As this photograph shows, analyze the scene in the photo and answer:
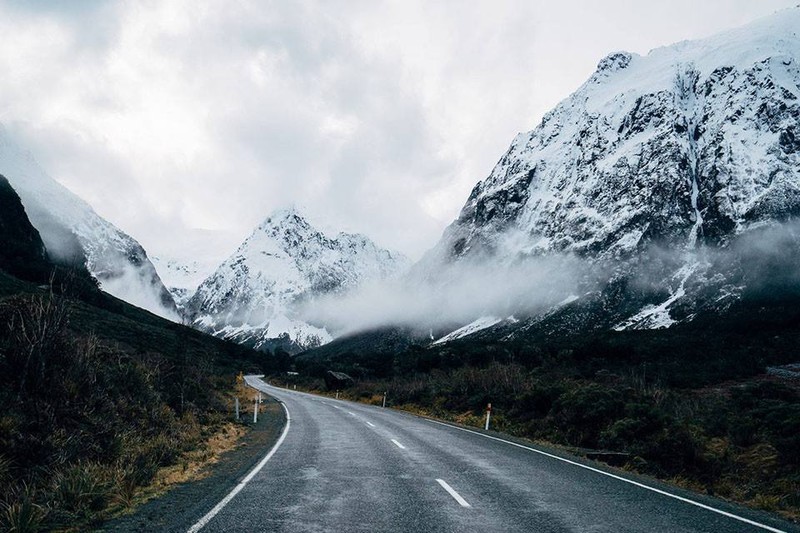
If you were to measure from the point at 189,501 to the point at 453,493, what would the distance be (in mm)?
4224

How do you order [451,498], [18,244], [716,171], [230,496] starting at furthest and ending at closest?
1. [716,171]
2. [18,244]
3. [451,498]
4. [230,496]

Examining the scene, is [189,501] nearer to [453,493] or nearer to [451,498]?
[451,498]

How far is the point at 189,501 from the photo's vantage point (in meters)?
7.70

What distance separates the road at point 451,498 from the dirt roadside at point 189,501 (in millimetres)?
251

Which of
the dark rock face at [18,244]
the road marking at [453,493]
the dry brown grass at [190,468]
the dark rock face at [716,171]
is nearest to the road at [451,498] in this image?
the road marking at [453,493]

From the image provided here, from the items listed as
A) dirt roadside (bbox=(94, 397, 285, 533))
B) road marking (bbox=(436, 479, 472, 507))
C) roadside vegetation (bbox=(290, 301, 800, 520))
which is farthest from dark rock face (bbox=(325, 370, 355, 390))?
road marking (bbox=(436, 479, 472, 507))

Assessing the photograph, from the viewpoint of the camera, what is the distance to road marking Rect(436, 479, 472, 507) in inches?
315

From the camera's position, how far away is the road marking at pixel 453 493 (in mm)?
8008

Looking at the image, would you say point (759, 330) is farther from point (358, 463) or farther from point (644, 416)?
point (358, 463)

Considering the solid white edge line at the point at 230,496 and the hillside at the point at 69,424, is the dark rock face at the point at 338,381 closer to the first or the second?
the hillside at the point at 69,424

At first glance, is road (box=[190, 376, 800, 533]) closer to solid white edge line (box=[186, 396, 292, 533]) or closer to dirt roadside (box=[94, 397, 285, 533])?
solid white edge line (box=[186, 396, 292, 533])

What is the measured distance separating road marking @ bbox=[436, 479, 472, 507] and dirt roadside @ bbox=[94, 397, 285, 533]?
3.71 metres

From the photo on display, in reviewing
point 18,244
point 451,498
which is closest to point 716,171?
point 18,244

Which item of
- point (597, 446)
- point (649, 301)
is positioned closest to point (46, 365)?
point (597, 446)
